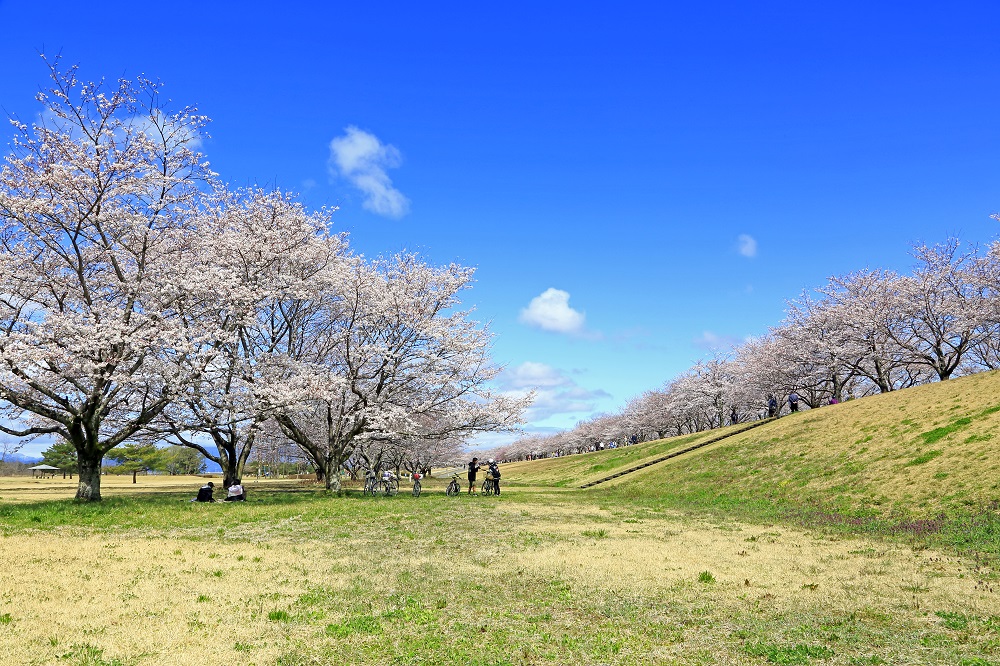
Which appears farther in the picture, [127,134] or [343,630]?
[127,134]

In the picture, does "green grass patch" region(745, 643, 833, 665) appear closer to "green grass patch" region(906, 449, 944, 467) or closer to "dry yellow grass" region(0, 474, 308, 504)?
"green grass patch" region(906, 449, 944, 467)

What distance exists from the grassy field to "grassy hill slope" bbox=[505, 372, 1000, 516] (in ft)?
0.61

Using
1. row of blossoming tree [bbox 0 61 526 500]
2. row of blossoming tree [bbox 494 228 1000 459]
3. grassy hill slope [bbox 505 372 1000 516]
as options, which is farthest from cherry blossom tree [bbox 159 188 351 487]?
row of blossoming tree [bbox 494 228 1000 459]

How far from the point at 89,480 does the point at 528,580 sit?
2363 cm

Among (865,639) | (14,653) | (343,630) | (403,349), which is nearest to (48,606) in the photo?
(14,653)

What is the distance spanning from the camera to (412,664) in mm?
6945

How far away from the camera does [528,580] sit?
11117mm

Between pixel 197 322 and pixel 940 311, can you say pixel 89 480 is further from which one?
pixel 940 311

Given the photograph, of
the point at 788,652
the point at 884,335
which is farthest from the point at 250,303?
the point at 884,335

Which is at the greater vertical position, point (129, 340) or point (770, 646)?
point (129, 340)

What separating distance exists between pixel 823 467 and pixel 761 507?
16.8 feet

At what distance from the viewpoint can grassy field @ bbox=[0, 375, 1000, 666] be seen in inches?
297

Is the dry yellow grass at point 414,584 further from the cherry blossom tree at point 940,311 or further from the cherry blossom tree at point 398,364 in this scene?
the cherry blossom tree at point 940,311

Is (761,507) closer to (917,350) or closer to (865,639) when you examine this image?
(865,639)
